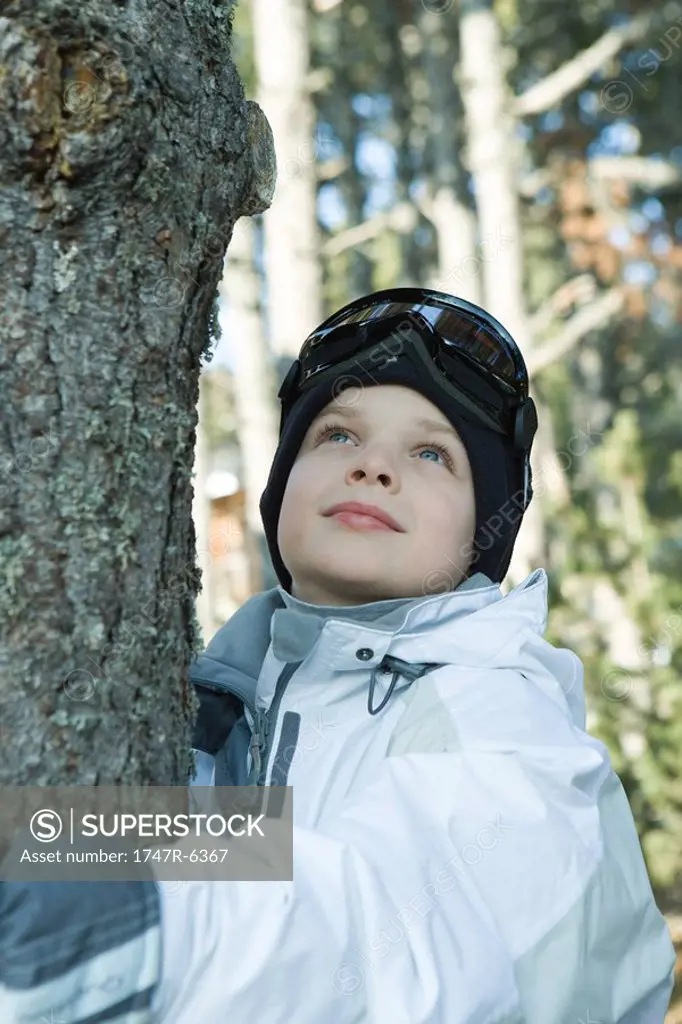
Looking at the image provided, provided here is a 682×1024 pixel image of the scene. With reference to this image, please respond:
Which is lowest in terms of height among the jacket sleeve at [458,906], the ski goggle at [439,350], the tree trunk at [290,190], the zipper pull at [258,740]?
the jacket sleeve at [458,906]

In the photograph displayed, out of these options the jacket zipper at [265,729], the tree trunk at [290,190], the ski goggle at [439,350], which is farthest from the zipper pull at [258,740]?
the tree trunk at [290,190]

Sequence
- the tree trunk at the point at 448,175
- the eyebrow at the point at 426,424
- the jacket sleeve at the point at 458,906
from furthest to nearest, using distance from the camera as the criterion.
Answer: the tree trunk at the point at 448,175, the eyebrow at the point at 426,424, the jacket sleeve at the point at 458,906

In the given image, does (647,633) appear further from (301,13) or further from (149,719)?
(149,719)

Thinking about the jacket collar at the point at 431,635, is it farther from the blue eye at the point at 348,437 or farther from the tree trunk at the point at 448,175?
the tree trunk at the point at 448,175

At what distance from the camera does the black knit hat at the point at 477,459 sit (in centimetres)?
209

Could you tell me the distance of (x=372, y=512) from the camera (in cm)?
199

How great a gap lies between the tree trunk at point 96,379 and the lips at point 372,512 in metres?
0.44

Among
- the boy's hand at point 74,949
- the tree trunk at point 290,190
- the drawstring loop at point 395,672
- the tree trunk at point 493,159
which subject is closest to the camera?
the boy's hand at point 74,949

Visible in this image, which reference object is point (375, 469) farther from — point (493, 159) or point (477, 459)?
point (493, 159)

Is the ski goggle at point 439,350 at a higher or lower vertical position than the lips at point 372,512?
higher

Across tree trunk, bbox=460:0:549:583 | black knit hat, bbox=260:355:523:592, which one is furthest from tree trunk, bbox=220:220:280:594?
black knit hat, bbox=260:355:523:592

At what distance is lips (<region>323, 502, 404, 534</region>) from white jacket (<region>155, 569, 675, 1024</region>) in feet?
0.58

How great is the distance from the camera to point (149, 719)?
1509 millimetres

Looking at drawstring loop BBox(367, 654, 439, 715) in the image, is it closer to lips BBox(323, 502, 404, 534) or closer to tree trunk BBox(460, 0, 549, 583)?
lips BBox(323, 502, 404, 534)
